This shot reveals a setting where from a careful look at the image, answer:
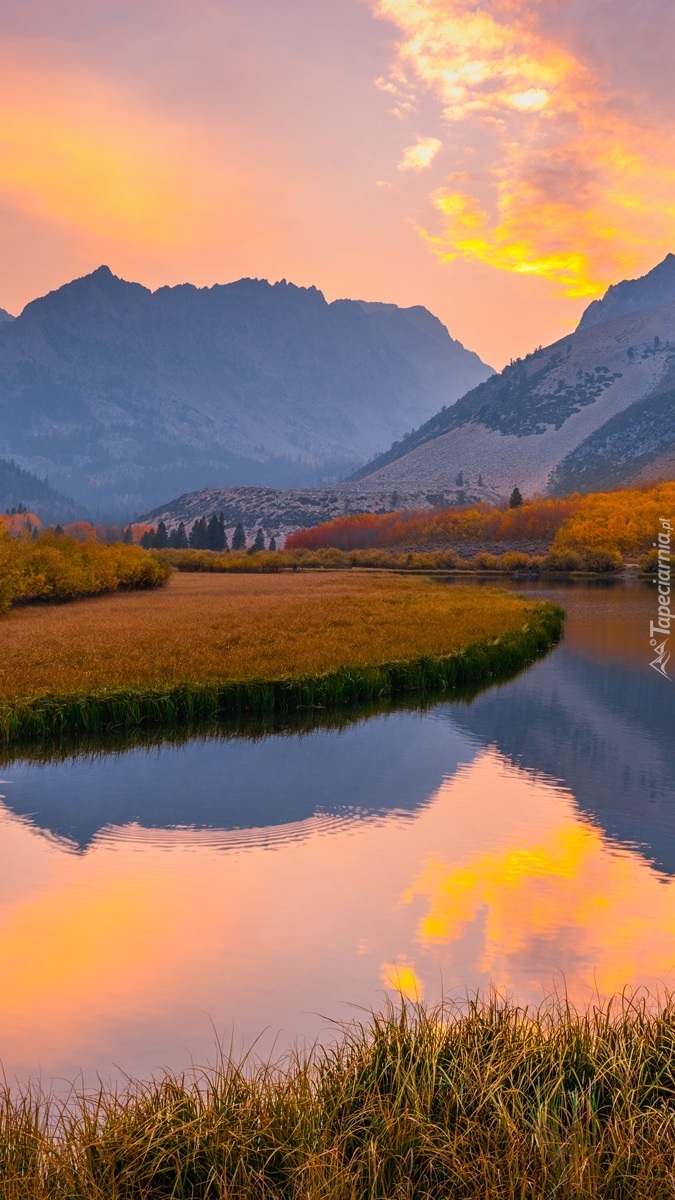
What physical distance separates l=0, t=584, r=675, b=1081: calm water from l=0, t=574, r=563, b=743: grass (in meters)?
3.17

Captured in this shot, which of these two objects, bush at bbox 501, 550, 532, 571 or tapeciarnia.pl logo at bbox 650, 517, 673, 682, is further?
bush at bbox 501, 550, 532, 571

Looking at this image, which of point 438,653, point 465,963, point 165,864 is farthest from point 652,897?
point 438,653

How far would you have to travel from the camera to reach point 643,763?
25297mm

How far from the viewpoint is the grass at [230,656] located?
28.1m

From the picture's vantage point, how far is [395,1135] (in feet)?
22.9

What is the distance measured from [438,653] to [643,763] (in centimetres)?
1452

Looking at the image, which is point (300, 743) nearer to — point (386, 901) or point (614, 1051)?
point (386, 901)

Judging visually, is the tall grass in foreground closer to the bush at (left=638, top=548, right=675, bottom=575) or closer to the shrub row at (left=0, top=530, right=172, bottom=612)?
the shrub row at (left=0, top=530, right=172, bottom=612)

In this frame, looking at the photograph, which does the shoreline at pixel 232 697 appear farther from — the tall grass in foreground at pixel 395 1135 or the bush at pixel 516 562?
the bush at pixel 516 562

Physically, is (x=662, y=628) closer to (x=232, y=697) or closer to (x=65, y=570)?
(x=232, y=697)

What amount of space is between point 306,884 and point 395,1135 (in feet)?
27.6

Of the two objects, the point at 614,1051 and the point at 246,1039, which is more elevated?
the point at 614,1051

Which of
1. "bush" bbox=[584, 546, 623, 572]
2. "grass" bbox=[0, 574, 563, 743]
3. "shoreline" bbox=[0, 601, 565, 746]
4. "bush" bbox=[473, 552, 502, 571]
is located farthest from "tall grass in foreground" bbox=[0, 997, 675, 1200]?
"bush" bbox=[473, 552, 502, 571]

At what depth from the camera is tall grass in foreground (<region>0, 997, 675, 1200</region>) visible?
6.39 m
